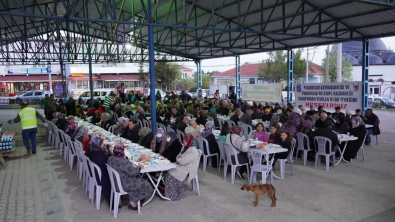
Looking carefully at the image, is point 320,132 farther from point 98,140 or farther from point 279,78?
point 279,78

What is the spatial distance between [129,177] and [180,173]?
881 millimetres

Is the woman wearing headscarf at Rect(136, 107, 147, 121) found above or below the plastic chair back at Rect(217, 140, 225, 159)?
above

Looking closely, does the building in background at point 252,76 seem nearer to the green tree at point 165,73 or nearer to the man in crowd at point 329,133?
the green tree at point 165,73

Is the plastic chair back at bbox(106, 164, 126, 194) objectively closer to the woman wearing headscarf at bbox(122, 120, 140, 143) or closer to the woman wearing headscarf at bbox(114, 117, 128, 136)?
the woman wearing headscarf at bbox(122, 120, 140, 143)

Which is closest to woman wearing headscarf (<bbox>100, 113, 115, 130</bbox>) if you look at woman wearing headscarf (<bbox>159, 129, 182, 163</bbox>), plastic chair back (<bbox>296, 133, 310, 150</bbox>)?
woman wearing headscarf (<bbox>159, 129, 182, 163</bbox>)

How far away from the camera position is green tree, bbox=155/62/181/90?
3878 cm

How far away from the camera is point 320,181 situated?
19.5 ft

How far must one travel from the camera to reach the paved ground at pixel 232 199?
4516mm

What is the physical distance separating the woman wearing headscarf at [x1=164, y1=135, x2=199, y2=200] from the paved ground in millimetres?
163

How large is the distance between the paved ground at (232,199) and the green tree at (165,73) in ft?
106

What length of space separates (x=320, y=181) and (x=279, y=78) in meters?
26.4

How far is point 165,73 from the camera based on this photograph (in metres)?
39.1

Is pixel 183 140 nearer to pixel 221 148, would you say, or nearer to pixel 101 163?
pixel 221 148

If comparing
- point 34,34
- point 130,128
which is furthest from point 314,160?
point 34,34
